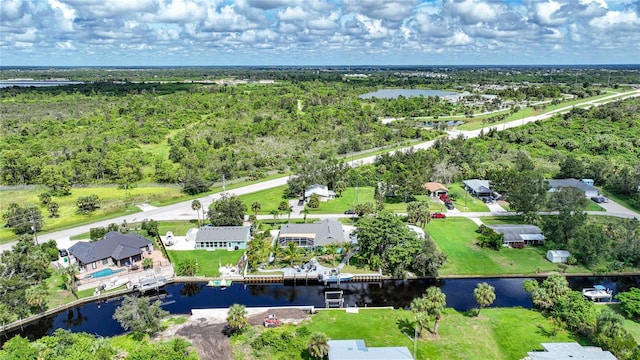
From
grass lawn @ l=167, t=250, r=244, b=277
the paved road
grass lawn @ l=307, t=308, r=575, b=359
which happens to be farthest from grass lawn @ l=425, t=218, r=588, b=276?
grass lawn @ l=167, t=250, r=244, b=277

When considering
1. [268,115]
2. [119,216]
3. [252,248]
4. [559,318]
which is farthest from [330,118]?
[559,318]

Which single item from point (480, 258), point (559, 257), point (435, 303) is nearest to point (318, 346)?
point (435, 303)

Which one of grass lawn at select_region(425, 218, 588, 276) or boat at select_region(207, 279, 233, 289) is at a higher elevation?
grass lawn at select_region(425, 218, 588, 276)

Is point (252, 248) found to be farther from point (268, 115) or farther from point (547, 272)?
point (268, 115)

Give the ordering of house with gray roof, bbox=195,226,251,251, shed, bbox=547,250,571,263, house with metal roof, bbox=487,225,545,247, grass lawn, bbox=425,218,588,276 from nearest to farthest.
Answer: grass lawn, bbox=425,218,588,276 → shed, bbox=547,250,571,263 → house with gray roof, bbox=195,226,251,251 → house with metal roof, bbox=487,225,545,247

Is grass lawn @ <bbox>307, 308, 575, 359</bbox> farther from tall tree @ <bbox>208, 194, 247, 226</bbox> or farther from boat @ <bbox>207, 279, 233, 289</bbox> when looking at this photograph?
tall tree @ <bbox>208, 194, 247, 226</bbox>
